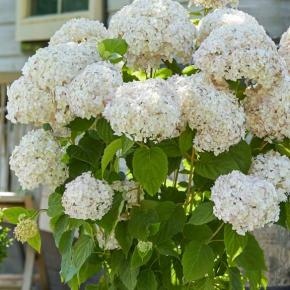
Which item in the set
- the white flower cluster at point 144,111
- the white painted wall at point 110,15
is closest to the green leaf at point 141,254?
the white flower cluster at point 144,111

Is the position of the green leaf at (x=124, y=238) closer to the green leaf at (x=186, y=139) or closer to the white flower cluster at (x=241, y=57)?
the green leaf at (x=186, y=139)

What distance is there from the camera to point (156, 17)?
Answer: 1.50 metres

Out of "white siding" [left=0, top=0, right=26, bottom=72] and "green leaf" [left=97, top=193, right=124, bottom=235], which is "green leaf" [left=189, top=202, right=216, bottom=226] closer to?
"green leaf" [left=97, top=193, right=124, bottom=235]

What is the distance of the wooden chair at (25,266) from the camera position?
11.5ft

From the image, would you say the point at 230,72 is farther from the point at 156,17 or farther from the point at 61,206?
the point at 61,206

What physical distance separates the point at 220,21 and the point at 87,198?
419mm

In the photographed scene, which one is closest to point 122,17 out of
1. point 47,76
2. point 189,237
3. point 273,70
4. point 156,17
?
point 156,17

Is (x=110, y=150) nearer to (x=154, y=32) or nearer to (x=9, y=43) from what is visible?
(x=154, y=32)

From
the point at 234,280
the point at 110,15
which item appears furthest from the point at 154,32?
the point at 110,15

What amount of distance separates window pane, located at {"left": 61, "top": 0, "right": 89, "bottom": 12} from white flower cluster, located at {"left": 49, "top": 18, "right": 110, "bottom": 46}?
241cm

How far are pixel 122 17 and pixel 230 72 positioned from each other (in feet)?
0.90

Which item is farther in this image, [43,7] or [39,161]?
[43,7]

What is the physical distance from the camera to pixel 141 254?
1.46 m

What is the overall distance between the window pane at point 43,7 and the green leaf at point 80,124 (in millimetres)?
2881
